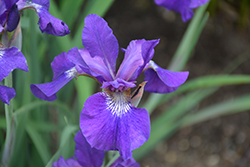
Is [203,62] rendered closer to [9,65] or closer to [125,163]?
[125,163]

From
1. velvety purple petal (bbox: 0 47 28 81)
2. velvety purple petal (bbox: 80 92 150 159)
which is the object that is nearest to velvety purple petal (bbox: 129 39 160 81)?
velvety purple petal (bbox: 80 92 150 159)

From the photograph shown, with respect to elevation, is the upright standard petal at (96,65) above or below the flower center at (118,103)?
above

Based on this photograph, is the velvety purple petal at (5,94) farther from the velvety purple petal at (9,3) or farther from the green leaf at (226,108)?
the green leaf at (226,108)

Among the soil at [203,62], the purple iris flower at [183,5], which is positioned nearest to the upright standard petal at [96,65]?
the purple iris flower at [183,5]

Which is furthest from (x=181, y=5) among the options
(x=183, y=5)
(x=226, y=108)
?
(x=226, y=108)

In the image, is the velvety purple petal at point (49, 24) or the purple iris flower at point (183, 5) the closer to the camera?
the velvety purple petal at point (49, 24)

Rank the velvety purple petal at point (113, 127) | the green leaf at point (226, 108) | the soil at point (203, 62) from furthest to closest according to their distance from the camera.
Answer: the soil at point (203, 62) → the green leaf at point (226, 108) → the velvety purple petal at point (113, 127)

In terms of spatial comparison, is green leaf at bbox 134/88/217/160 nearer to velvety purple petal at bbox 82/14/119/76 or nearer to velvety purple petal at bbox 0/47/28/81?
velvety purple petal at bbox 82/14/119/76
